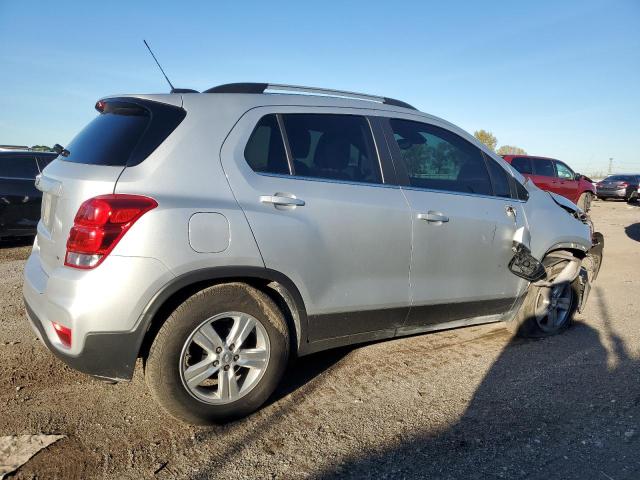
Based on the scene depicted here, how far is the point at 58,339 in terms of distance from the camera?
8.12 feet

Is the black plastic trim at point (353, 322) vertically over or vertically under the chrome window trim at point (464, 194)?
under

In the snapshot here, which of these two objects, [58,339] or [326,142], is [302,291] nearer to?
[326,142]

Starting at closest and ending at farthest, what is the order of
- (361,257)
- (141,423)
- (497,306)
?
1. (141,423)
2. (361,257)
3. (497,306)

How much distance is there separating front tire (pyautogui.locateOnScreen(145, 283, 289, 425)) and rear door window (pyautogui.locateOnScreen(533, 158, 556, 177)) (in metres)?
14.4

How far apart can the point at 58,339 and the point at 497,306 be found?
3.10 metres

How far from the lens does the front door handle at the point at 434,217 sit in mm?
3231

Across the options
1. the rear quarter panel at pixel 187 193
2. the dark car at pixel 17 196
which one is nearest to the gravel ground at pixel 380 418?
the rear quarter panel at pixel 187 193

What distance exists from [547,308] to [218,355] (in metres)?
3.02

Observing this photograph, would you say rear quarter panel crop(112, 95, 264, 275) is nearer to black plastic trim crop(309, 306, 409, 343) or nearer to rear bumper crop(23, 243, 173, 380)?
rear bumper crop(23, 243, 173, 380)

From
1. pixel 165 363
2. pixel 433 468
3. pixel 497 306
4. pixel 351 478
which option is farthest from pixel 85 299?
pixel 497 306

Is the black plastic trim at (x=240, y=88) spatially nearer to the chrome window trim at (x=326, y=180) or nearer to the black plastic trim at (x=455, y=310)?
the chrome window trim at (x=326, y=180)

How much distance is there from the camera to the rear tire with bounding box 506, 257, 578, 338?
13.6 ft

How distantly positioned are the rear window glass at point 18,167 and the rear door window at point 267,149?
705cm

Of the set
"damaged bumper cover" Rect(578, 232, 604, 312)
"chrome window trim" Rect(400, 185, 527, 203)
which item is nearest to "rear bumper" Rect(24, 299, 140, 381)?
"chrome window trim" Rect(400, 185, 527, 203)
